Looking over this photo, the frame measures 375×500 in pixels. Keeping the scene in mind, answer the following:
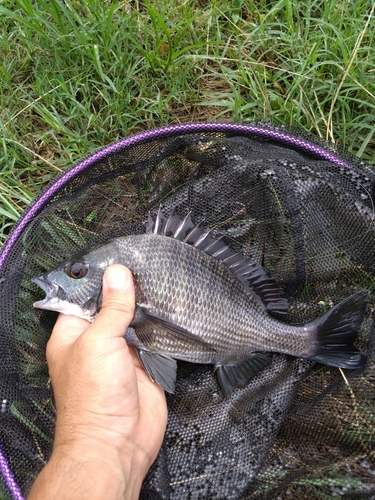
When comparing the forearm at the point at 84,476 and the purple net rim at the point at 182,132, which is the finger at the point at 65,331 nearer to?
the forearm at the point at 84,476

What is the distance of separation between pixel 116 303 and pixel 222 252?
77cm

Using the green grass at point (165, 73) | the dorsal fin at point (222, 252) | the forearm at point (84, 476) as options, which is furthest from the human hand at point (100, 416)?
the green grass at point (165, 73)

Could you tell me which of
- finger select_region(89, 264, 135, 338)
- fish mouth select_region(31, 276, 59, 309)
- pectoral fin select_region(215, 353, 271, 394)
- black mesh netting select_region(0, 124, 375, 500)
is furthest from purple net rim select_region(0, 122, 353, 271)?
pectoral fin select_region(215, 353, 271, 394)

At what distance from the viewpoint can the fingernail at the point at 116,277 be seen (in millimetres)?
2430

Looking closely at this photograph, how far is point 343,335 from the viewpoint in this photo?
268cm

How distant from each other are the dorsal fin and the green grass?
1009 mm

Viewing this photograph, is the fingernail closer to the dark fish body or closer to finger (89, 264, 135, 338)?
finger (89, 264, 135, 338)

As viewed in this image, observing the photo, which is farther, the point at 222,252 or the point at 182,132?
the point at 182,132

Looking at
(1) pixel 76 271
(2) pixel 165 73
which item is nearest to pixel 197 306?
(1) pixel 76 271

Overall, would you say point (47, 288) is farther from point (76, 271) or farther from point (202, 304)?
point (202, 304)

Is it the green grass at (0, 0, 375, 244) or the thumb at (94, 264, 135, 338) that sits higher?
the green grass at (0, 0, 375, 244)

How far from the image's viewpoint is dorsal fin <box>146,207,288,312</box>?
2.75 m

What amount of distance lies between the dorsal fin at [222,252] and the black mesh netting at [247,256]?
6.0 inches

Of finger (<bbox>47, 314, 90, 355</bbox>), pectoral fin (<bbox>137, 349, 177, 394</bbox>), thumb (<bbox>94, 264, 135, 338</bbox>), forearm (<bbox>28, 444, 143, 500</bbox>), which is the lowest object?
pectoral fin (<bbox>137, 349, 177, 394</bbox>)
